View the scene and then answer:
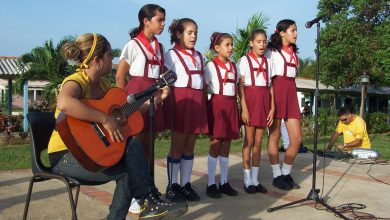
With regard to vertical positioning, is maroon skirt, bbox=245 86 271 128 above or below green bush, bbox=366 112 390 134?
above

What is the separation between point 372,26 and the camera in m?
22.5

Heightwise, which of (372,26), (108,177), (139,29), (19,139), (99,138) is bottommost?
(19,139)

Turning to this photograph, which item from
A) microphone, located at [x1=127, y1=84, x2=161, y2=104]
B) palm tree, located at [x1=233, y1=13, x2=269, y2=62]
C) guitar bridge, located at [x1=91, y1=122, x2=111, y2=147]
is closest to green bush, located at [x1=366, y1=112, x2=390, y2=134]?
palm tree, located at [x1=233, y1=13, x2=269, y2=62]

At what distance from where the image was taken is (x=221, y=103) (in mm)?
5270

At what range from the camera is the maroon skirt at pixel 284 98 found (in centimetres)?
574

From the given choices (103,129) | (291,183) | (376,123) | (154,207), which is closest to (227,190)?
(291,183)

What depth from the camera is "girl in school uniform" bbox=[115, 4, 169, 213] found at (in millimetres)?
4527

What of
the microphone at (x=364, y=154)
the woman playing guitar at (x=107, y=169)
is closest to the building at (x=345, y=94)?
the microphone at (x=364, y=154)

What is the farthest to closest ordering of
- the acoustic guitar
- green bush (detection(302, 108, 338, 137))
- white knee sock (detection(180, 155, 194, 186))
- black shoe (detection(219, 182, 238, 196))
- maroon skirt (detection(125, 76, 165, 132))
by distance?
green bush (detection(302, 108, 338, 137))
black shoe (detection(219, 182, 238, 196))
white knee sock (detection(180, 155, 194, 186))
maroon skirt (detection(125, 76, 165, 132))
the acoustic guitar

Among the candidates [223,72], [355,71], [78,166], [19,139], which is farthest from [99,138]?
[355,71]

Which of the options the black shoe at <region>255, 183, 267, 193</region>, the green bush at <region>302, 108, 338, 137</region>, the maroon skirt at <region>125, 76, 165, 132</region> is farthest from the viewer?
the green bush at <region>302, 108, 338, 137</region>

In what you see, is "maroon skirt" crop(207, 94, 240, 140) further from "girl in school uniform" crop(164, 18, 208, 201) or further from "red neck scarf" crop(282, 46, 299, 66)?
"red neck scarf" crop(282, 46, 299, 66)

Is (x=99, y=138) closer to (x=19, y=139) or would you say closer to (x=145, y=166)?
(x=145, y=166)

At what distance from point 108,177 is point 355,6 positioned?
72.4ft
